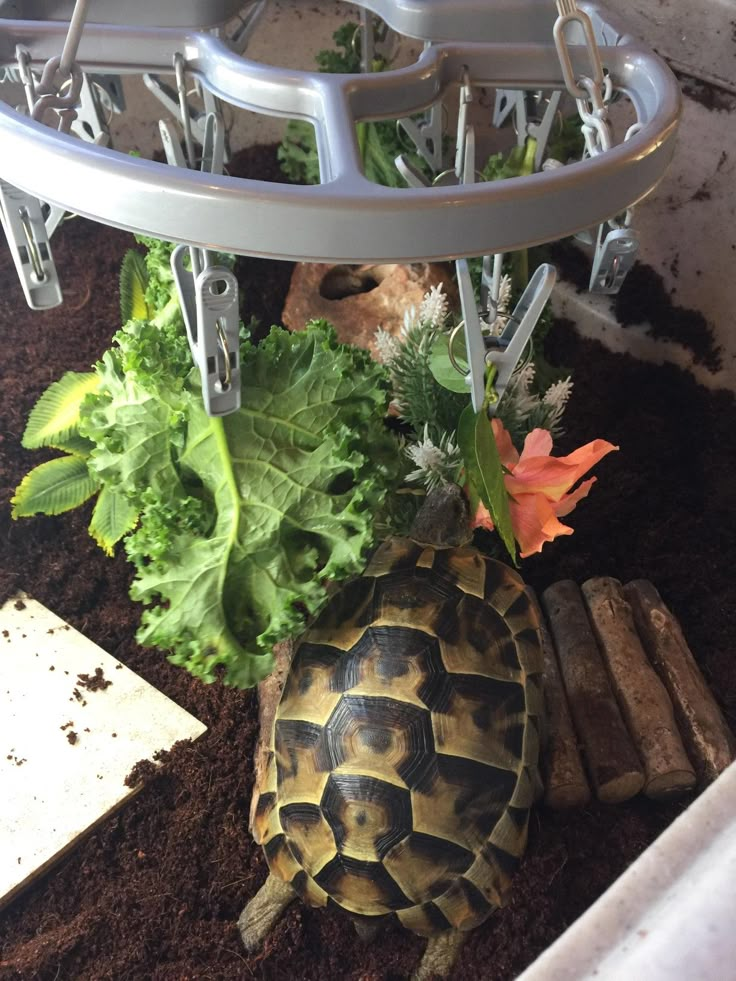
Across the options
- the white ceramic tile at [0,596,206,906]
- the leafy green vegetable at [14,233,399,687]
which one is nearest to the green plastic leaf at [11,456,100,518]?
the white ceramic tile at [0,596,206,906]

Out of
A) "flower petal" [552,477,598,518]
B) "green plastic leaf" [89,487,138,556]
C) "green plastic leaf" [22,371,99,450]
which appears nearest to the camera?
"flower petal" [552,477,598,518]

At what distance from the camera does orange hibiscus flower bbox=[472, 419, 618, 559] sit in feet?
2.97

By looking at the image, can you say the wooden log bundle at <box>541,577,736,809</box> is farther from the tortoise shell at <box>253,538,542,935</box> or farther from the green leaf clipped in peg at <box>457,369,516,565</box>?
the green leaf clipped in peg at <box>457,369,516,565</box>

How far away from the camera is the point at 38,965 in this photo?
91 centimetres

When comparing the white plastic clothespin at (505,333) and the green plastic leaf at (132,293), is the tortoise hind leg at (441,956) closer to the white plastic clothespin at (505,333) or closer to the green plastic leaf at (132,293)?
the white plastic clothespin at (505,333)

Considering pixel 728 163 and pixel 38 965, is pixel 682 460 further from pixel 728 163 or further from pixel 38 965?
pixel 38 965

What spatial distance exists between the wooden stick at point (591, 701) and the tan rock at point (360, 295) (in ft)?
1.75

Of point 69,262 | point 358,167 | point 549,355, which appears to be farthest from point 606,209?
point 69,262

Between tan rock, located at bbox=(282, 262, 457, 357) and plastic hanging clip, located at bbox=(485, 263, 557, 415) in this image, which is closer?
plastic hanging clip, located at bbox=(485, 263, 557, 415)

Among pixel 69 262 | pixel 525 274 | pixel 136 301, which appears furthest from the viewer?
pixel 69 262

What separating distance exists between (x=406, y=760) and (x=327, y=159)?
0.61m

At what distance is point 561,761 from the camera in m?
0.95

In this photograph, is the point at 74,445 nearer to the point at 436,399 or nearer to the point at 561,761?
the point at 436,399

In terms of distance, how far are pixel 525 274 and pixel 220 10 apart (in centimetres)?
64
